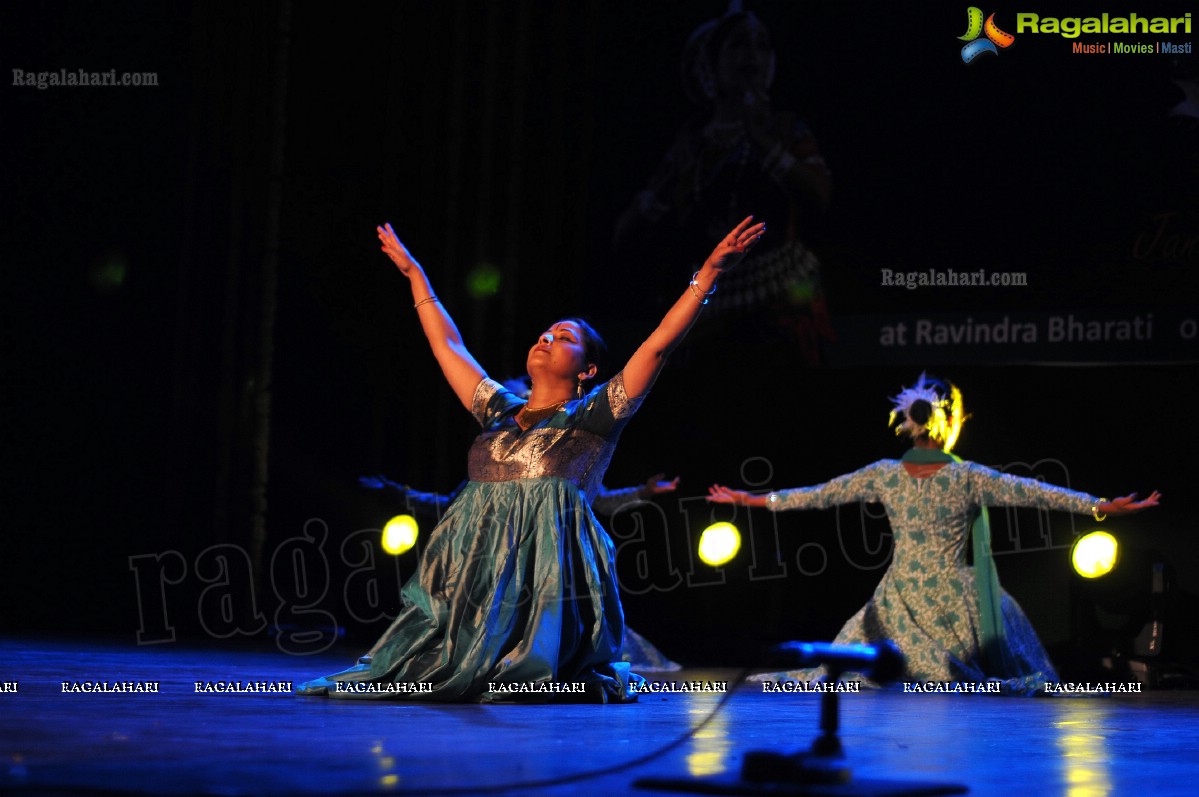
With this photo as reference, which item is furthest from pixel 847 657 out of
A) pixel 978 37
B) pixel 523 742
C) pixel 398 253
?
pixel 978 37

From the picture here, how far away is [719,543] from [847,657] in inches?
148

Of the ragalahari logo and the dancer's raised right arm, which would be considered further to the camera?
the ragalahari logo

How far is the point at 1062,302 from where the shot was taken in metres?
5.79

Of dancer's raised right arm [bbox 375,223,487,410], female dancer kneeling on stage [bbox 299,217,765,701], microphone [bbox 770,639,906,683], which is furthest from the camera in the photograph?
dancer's raised right arm [bbox 375,223,487,410]

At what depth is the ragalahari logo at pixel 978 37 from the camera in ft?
20.0

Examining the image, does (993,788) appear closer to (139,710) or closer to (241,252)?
(139,710)

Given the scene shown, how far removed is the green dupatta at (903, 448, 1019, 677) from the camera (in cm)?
541

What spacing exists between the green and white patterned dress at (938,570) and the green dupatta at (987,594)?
15 mm

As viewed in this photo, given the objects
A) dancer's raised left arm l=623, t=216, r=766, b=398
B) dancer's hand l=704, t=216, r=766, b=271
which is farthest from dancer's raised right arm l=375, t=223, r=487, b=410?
dancer's hand l=704, t=216, r=766, b=271

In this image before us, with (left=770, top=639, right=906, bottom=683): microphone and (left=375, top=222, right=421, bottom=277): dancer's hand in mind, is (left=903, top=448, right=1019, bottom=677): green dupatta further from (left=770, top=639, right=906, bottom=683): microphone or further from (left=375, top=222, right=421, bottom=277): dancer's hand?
(left=770, top=639, right=906, bottom=683): microphone

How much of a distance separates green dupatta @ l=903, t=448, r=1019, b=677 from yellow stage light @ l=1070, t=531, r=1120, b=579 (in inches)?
12.9

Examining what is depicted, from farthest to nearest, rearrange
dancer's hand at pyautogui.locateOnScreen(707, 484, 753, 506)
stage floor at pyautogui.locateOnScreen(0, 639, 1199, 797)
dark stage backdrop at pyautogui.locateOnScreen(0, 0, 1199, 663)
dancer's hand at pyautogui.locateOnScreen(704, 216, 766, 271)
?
1. dark stage backdrop at pyautogui.locateOnScreen(0, 0, 1199, 663)
2. dancer's hand at pyautogui.locateOnScreen(707, 484, 753, 506)
3. dancer's hand at pyautogui.locateOnScreen(704, 216, 766, 271)
4. stage floor at pyautogui.locateOnScreen(0, 639, 1199, 797)

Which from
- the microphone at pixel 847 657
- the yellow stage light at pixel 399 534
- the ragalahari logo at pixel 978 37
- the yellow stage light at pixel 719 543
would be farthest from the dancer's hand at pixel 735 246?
the yellow stage light at pixel 399 534

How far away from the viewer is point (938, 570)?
220 inches
